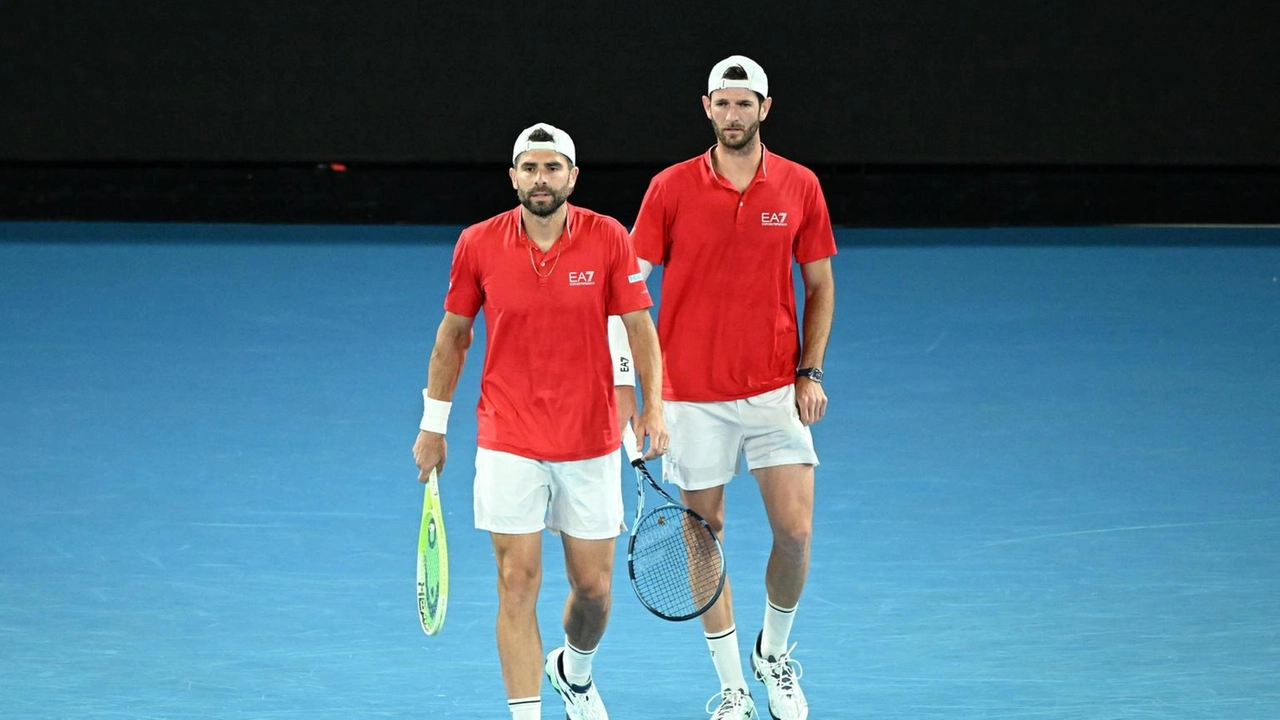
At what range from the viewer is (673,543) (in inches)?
220

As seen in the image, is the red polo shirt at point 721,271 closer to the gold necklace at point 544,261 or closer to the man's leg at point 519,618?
the gold necklace at point 544,261

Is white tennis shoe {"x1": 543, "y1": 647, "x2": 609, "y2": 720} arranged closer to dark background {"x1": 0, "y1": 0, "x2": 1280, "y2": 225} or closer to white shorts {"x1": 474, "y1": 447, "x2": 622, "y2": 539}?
white shorts {"x1": 474, "y1": 447, "x2": 622, "y2": 539}

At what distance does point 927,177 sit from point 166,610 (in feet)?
39.6

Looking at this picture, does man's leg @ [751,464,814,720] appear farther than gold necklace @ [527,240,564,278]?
Yes

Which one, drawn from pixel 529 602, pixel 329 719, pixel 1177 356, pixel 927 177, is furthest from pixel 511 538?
pixel 927 177

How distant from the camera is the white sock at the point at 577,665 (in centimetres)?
567

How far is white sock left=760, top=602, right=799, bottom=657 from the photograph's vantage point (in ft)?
19.5

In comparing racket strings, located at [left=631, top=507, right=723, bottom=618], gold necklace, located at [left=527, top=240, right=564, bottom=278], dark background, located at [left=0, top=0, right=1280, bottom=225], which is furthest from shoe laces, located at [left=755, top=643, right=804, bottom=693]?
dark background, located at [left=0, top=0, right=1280, bottom=225]

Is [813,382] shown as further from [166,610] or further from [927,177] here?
[927,177]

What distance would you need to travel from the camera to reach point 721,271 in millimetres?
Answer: 5957

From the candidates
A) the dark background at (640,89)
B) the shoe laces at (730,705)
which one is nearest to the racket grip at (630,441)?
the shoe laces at (730,705)

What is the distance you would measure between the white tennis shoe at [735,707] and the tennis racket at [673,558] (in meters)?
0.49

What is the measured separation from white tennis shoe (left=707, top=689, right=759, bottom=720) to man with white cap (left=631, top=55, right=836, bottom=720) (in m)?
0.07

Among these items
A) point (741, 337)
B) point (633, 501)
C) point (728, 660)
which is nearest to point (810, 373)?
point (741, 337)
